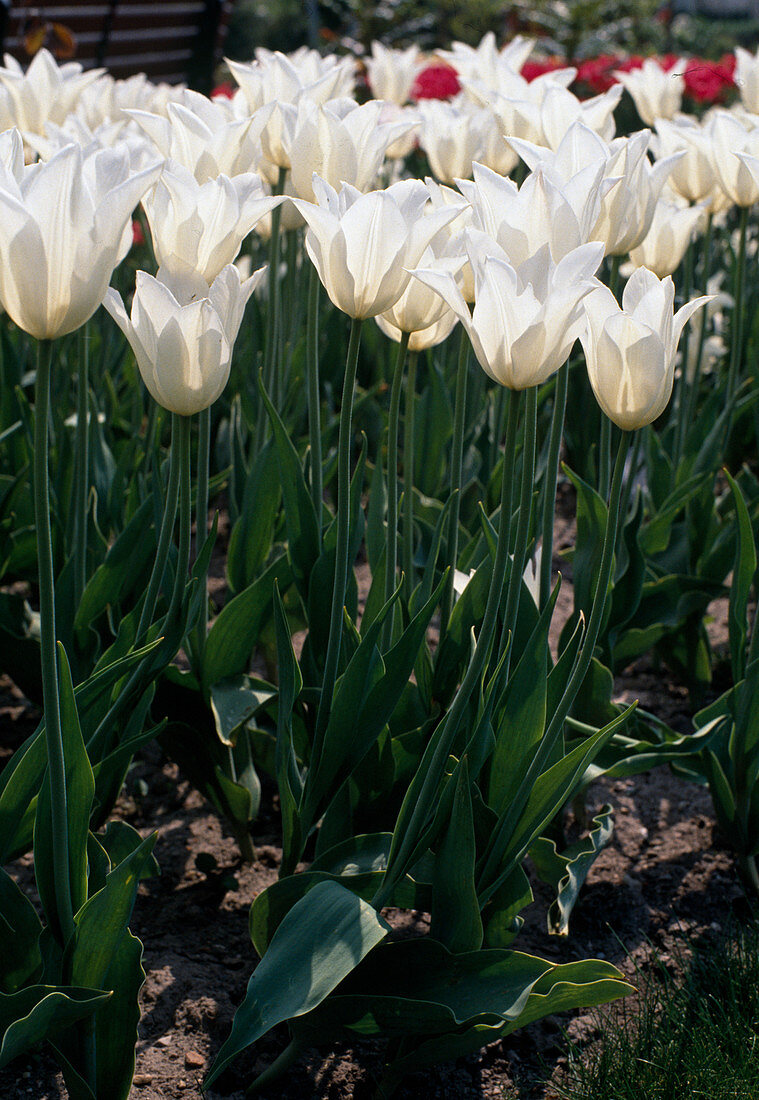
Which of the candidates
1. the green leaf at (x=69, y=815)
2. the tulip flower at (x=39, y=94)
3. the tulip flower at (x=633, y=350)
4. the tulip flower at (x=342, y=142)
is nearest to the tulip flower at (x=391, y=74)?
the tulip flower at (x=39, y=94)

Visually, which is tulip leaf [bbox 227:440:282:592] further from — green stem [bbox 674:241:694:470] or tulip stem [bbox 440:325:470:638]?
green stem [bbox 674:241:694:470]

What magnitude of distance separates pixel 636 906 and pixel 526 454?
100 cm

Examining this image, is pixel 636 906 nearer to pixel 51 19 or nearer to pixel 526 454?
pixel 526 454

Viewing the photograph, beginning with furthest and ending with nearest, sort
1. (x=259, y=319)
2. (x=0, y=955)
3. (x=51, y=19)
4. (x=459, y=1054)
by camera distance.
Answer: (x=51, y=19)
(x=259, y=319)
(x=459, y=1054)
(x=0, y=955)

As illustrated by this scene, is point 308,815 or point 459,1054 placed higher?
point 308,815

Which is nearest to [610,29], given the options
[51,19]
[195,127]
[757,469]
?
[51,19]

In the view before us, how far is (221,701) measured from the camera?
1747 millimetres

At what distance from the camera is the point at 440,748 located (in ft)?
4.25

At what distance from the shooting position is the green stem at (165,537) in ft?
4.54

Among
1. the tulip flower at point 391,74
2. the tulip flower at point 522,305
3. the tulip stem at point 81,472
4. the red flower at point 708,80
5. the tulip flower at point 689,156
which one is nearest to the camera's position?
the tulip flower at point 522,305

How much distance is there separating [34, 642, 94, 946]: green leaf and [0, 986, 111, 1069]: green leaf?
58mm

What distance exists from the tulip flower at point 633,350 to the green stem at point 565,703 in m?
0.05

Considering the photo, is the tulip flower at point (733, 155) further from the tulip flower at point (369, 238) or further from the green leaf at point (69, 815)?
the green leaf at point (69, 815)

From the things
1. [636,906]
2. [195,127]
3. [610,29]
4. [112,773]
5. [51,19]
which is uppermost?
[610,29]
